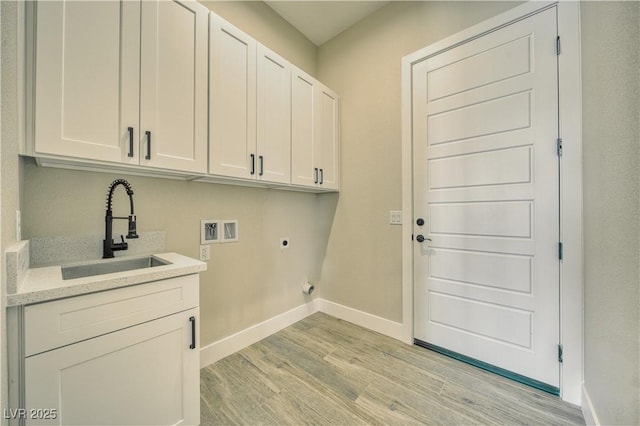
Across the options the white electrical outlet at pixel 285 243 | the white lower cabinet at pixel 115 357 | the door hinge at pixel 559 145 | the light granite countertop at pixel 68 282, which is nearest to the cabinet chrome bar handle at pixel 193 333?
the white lower cabinet at pixel 115 357

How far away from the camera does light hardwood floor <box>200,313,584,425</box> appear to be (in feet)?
4.52

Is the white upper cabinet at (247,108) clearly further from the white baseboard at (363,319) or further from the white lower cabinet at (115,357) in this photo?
the white baseboard at (363,319)

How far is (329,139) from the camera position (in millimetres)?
2523

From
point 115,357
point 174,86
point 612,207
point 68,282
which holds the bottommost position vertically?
point 115,357

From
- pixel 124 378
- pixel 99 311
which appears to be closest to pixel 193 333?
pixel 124 378

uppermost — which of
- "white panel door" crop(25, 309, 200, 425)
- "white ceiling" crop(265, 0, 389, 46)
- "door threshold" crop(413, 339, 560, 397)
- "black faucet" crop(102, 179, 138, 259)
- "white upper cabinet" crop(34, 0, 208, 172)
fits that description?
"white ceiling" crop(265, 0, 389, 46)

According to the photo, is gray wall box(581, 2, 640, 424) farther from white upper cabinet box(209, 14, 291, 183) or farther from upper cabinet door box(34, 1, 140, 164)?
upper cabinet door box(34, 1, 140, 164)

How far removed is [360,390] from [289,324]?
1.05m

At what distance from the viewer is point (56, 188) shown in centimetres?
128

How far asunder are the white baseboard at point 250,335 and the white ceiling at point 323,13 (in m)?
2.97

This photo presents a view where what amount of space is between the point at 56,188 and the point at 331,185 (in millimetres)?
1968

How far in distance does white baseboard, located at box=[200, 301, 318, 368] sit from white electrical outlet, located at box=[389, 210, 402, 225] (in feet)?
4.26

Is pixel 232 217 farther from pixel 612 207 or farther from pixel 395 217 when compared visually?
pixel 612 207

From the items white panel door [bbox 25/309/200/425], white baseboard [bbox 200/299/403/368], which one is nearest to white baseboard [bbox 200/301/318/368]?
white baseboard [bbox 200/299/403/368]
